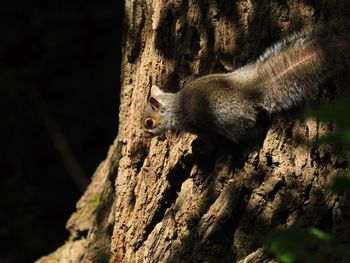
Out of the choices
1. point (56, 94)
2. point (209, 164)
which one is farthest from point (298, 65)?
point (56, 94)

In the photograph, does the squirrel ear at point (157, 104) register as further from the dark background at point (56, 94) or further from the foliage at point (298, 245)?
the dark background at point (56, 94)

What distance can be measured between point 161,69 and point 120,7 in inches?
135

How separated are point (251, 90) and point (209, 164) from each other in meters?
0.41

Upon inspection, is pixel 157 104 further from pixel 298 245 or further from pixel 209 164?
pixel 298 245

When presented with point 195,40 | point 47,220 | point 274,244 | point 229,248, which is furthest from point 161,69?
point 47,220

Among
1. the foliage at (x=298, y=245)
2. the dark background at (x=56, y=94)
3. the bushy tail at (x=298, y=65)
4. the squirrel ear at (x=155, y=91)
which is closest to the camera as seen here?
the foliage at (x=298, y=245)

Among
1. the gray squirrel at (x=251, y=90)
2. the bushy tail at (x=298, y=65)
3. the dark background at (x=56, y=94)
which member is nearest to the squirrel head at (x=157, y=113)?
the gray squirrel at (x=251, y=90)

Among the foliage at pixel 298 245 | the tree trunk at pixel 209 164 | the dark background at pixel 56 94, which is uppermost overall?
the dark background at pixel 56 94

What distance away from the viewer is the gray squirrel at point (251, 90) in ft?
9.34

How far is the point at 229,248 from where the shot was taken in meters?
3.08

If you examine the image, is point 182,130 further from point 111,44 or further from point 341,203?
point 111,44

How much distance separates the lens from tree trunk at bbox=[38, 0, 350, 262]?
2.88m

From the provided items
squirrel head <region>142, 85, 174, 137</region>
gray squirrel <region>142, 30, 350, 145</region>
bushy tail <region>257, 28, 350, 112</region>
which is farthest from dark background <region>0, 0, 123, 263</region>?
bushy tail <region>257, 28, 350, 112</region>

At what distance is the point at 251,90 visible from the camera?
3111 millimetres
